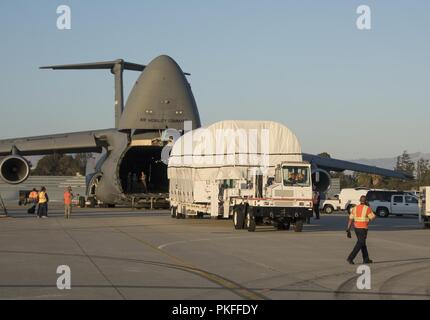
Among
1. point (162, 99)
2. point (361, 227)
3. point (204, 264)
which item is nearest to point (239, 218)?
point (361, 227)

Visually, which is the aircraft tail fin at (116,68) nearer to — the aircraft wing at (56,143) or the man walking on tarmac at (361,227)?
the aircraft wing at (56,143)

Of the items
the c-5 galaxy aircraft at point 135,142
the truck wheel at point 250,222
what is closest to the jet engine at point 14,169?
the c-5 galaxy aircraft at point 135,142

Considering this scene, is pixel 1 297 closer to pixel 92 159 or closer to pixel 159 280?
pixel 159 280

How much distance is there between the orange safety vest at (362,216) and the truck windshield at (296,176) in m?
8.50

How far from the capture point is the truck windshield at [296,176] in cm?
2550

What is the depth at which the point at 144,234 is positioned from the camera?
24250mm

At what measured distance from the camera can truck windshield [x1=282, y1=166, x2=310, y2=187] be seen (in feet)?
83.7

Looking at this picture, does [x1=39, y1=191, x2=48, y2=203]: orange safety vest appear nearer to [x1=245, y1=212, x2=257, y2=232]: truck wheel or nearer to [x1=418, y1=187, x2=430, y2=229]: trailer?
[x1=245, y1=212, x2=257, y2=232]: truck wheel

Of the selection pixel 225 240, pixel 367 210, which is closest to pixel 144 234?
pixel 225 240

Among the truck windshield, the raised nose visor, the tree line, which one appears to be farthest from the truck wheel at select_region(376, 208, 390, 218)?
the tree line

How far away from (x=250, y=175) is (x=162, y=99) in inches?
464

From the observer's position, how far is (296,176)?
25.6 meters

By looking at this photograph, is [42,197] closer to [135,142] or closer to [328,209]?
[135,142]
